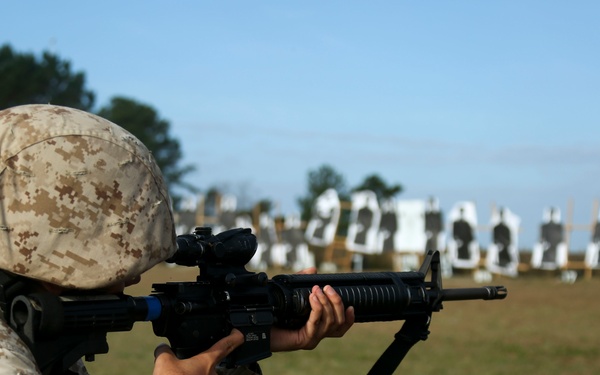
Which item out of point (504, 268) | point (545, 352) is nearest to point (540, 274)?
point (504, 268)

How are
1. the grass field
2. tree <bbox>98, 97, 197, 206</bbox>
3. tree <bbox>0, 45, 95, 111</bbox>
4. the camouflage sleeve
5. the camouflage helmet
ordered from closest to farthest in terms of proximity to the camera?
1. the camouflage sleeve
2. the camouflage helmet
3. the grass field
4. tree <bbox>0, 45, 95, 111</bbox>
5. tree <bbox>98, 97, 197, 206</bbox>

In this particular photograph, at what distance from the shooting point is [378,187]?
56.8m

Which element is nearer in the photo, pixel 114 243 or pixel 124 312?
pixel 114 243

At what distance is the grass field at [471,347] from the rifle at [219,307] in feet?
20.7

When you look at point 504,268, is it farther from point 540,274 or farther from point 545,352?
point 545,352

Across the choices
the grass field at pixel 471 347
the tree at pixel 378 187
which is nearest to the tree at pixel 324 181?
the tree at pixel 378 187

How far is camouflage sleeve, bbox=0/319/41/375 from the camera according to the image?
178cm

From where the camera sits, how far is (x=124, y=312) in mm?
2328

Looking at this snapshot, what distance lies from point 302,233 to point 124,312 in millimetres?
31018

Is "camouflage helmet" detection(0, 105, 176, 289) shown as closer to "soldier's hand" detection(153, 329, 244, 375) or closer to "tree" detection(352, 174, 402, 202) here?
"soldier's hand" detection(153, 329, 244, 375)

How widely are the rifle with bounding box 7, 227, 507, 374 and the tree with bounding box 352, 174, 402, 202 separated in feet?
171

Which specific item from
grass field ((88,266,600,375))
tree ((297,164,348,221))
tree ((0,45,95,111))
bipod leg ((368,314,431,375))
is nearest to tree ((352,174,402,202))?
tree ((297,164,348,221))

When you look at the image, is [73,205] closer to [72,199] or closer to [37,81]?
[72,199]

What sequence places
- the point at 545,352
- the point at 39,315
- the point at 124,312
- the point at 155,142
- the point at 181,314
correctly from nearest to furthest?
1. the point at 39,315
2. the point at 124,312
3. the point at 181,314
4. the point at 545,352
5. the point at 155,142
